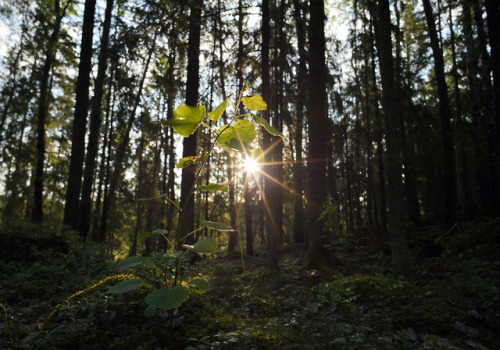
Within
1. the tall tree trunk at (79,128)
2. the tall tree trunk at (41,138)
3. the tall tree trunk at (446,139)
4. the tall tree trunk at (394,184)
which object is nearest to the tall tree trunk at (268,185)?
the tall tree trunk at (394,184)

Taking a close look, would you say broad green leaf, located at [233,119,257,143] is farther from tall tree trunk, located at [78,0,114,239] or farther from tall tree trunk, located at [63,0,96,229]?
tall tree trunk, located at [78,0,114,239]

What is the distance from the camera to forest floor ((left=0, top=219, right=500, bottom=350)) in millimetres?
2002

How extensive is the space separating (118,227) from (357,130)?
17.0 metres

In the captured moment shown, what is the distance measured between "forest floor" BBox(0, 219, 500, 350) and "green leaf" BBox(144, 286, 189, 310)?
372 millimetres

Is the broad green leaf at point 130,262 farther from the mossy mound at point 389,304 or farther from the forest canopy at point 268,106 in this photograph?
the mossy mound at point 389,304

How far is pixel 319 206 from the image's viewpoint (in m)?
7.40

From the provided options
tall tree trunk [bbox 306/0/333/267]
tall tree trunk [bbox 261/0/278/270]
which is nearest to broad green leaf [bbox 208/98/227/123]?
tall tree trunk [bbox 261/0/278/270]

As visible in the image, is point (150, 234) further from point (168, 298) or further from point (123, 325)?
point (123, 325)

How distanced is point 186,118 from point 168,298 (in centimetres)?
78

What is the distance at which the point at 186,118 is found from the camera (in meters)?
1.29

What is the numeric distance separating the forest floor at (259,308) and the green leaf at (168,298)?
1.22 feet

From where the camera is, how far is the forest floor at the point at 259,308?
2.00m

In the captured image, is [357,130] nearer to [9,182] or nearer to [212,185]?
[212,185]

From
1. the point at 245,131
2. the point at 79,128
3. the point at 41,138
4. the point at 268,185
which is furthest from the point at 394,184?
the point at 41,138
